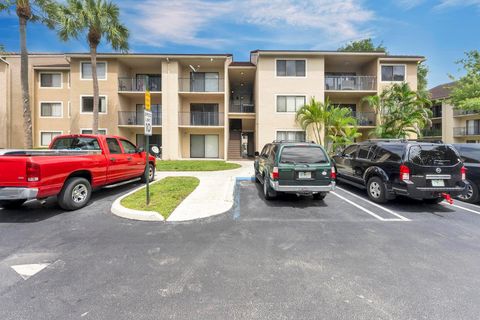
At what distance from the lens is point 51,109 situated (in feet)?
71.6

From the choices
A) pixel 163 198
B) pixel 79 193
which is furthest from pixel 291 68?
pixel 79 193

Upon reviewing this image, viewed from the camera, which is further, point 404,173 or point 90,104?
point 90,104

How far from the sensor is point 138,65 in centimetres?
2016

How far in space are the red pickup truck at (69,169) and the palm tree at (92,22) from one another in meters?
9.91

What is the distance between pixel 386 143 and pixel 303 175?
315 centimetres

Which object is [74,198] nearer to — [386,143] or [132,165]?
[132,165]

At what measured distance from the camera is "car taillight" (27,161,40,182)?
4.86 meters

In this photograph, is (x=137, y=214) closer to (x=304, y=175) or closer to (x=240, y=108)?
(x=304, y=175)

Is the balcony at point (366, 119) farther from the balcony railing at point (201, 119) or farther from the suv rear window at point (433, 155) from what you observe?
the suv rear window at point (433, 155)

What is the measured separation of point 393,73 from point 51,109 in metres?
32.4

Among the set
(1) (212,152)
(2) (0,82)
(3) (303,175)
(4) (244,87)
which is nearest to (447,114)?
(4) (244,87)

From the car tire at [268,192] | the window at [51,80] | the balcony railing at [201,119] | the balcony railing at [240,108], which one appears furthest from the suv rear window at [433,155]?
the window at [51,80]

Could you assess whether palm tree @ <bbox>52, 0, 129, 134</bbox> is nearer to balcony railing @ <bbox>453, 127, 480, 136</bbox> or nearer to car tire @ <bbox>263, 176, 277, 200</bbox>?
car tire @ <bbox>263, 176, 277, 200</bbox>

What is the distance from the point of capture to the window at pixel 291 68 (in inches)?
722
